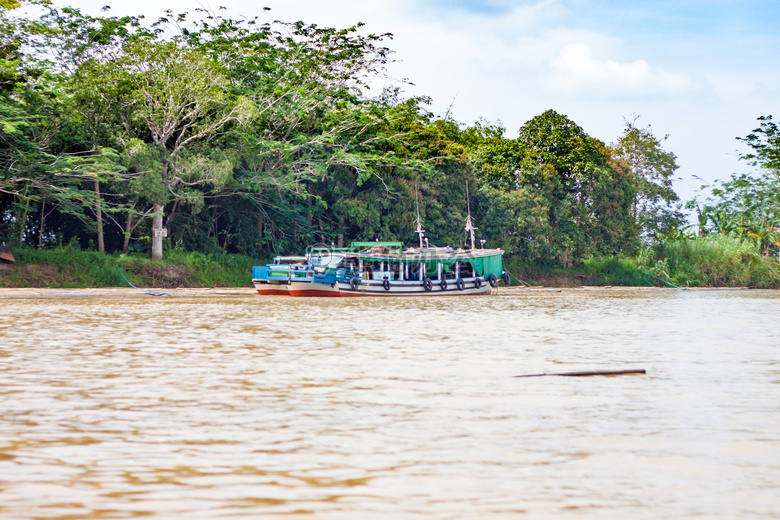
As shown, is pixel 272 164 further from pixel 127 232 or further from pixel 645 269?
pixel 645 269

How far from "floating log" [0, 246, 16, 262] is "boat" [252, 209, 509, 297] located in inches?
375

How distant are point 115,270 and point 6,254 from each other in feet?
14.2

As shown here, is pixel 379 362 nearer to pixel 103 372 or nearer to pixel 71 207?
pixel 103 372

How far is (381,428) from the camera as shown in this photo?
712 centimetres

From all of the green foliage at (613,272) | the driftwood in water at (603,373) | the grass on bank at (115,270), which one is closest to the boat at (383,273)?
the grass on bank at (115,270)

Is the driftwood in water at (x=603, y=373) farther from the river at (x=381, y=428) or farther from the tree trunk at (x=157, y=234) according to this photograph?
the tree trunk at (x=157, y=234)

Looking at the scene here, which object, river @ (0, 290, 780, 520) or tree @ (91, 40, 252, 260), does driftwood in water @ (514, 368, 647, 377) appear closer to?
river @ (0, 290, 780, 520)

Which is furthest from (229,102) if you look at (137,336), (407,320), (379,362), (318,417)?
(318,417)

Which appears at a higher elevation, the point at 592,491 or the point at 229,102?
the point at 229,102

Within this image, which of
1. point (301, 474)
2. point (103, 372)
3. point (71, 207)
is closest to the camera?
point (301, 474)

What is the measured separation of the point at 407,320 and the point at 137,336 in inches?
303

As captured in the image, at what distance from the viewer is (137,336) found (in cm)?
1538

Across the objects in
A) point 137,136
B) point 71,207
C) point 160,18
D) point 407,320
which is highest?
point 160,18

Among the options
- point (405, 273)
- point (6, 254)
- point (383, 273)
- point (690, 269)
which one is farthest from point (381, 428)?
point (690, 269)
